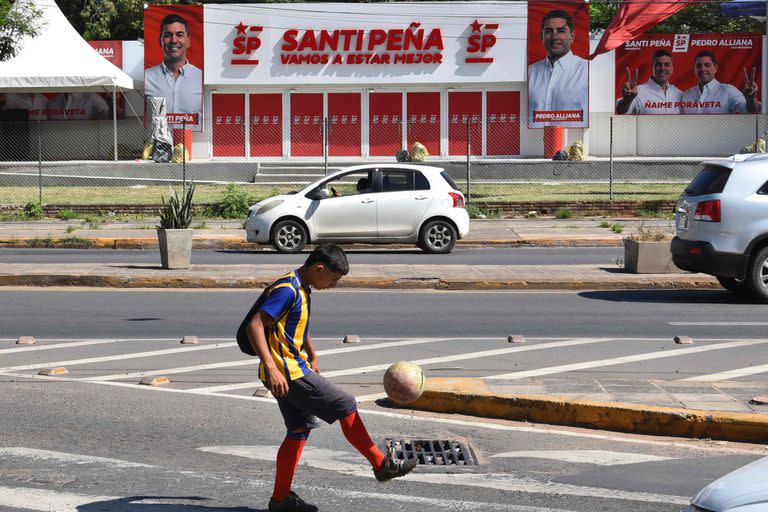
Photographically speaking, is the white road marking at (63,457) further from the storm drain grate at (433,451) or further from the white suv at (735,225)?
the white suv at (735,225)

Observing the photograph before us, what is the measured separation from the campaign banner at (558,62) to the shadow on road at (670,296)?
24.7 meters

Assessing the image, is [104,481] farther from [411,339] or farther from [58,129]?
[58,129]

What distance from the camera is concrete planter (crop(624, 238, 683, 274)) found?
1844 centimetres

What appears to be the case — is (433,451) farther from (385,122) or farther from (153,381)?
(385,122)

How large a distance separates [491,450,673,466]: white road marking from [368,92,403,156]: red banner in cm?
3399

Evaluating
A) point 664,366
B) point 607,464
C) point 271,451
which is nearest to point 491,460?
point 607,464

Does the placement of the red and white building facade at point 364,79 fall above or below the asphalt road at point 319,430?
above

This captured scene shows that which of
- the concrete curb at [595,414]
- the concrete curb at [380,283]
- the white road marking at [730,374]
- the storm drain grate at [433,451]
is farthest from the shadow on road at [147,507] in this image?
the concrete curb at [380,283]

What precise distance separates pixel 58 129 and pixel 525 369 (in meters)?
37.1

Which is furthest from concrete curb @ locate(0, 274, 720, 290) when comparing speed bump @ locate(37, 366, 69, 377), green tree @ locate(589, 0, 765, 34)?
green tree @ locate(589, 0, 765, 34)

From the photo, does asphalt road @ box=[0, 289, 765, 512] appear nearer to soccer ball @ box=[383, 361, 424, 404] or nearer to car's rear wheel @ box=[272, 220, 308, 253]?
A: soccer ball @ box=[383, 361, 424, 404]

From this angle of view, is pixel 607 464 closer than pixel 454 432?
Yes

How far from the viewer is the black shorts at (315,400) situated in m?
6.85

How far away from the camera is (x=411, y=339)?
13.1 metres
